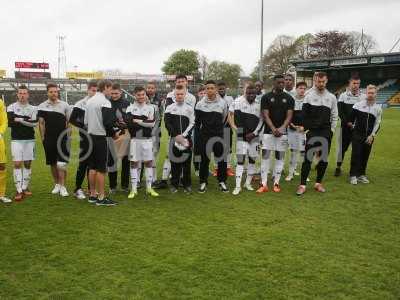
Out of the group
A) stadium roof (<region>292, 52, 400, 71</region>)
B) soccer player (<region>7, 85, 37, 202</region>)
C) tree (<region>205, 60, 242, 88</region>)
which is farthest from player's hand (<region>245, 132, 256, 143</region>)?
tree (<region>205, 60, 242, 88</region>)

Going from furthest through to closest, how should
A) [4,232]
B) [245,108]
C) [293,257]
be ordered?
[245,108], [4,232], [293,257]

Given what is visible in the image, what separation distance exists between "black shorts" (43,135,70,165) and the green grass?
70 centimetres

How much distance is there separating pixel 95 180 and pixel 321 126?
165 inches

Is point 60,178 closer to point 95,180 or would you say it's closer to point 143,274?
point 95,180

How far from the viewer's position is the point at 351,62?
41719 mm

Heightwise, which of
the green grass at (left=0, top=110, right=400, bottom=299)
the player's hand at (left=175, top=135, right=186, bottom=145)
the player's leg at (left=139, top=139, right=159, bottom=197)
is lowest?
the green grass at (left=0, top=110, right=400, bottom=299)

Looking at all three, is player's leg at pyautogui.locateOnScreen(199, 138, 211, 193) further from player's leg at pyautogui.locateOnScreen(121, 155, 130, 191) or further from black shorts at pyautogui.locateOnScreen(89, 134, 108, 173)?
black shorts at pyautogui.locateOnScreen(89, 134, 108, 173)

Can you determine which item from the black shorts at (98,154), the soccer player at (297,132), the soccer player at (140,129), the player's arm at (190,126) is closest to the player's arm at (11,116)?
the black shorts at (98,154)

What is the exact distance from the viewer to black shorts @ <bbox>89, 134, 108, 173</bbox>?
6344 mm

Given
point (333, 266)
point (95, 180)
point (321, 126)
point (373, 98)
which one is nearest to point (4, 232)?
point (95, 180)

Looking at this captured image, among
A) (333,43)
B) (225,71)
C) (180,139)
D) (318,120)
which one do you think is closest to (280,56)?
(333,43)

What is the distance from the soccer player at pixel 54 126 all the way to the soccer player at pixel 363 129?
580cm

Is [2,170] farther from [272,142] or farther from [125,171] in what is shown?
[272,142]

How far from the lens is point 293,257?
4.36 meters
